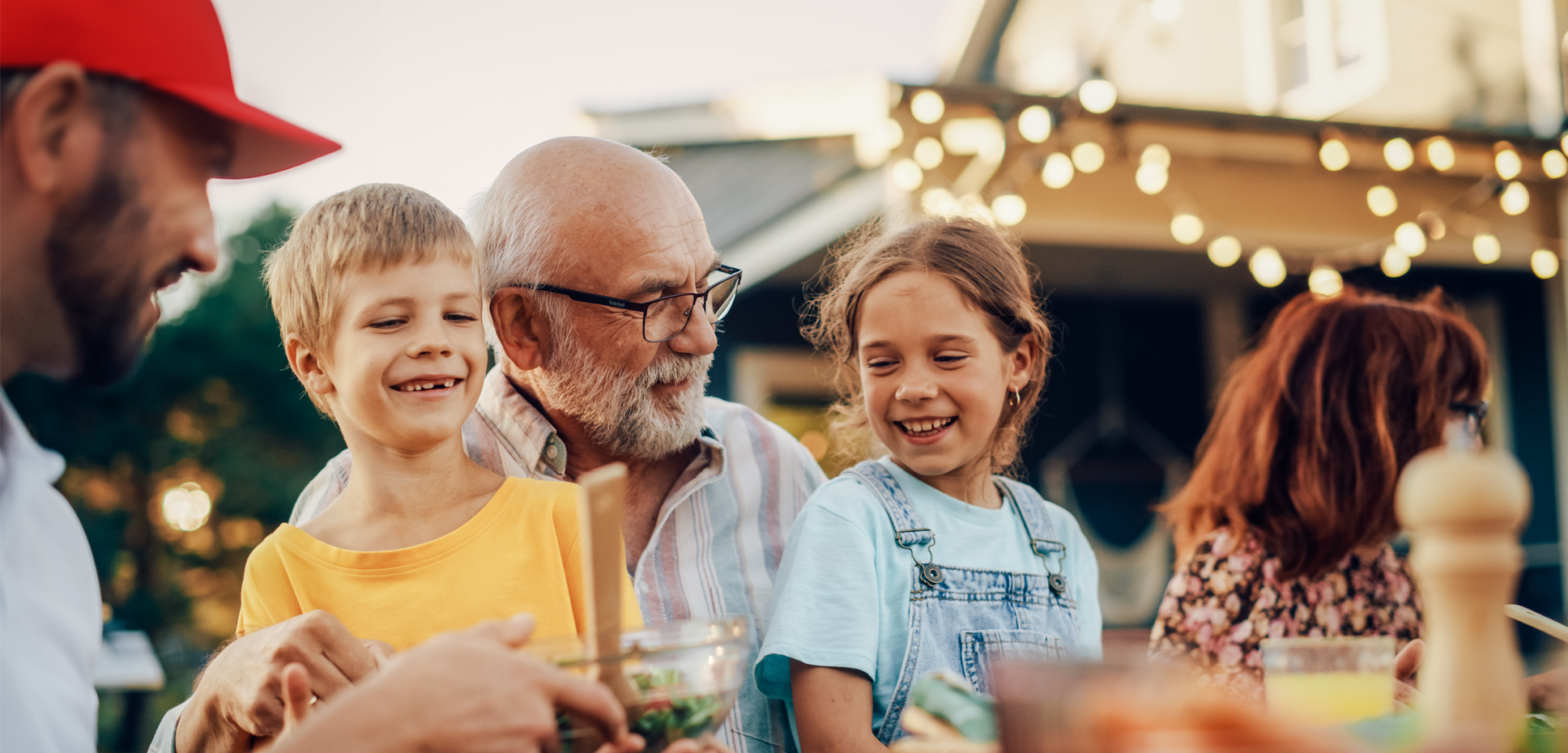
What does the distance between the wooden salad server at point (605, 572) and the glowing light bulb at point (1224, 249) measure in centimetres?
583

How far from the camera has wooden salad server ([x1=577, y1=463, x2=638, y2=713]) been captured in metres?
0.83

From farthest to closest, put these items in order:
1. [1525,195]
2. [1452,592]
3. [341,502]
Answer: [1525,195] → [341,502] → [1452,592]

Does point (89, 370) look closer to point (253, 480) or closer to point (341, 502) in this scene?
point (341, 502)

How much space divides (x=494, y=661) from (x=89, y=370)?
0.51 meters

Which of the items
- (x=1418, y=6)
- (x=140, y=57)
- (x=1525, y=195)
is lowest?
(x=140, y=57)

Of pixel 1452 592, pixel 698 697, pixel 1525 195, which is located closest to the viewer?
pixel 1452 592

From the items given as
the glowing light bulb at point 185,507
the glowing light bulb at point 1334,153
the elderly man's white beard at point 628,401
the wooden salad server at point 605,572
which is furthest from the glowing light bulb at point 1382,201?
the glowing light bulb at point 185,507

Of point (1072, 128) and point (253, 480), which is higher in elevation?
point (1072, 128)

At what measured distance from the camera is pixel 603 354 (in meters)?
1.96

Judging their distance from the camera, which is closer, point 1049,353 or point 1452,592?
point 1452,592

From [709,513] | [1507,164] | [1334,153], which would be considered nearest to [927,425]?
[709,513]

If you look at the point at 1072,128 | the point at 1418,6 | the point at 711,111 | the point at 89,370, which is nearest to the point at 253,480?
the point at 711,111

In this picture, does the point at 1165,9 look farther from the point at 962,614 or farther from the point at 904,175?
the point at 962,614

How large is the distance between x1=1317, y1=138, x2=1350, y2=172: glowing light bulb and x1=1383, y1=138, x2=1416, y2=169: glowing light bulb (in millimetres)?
232
